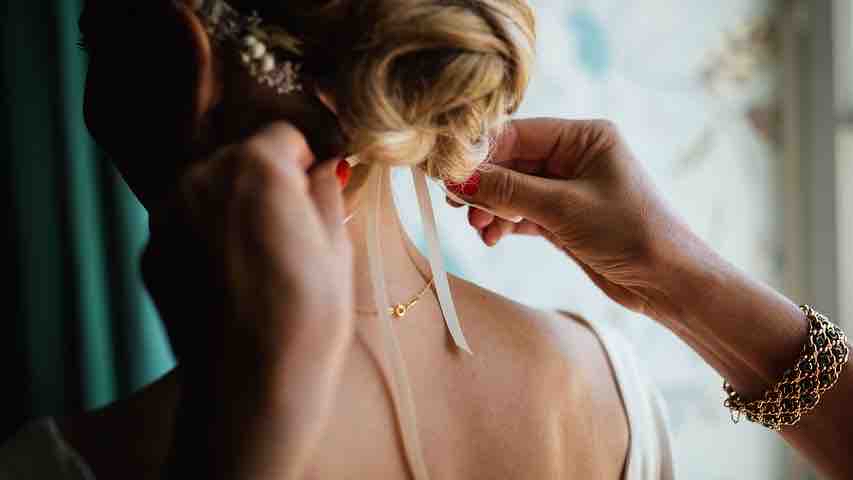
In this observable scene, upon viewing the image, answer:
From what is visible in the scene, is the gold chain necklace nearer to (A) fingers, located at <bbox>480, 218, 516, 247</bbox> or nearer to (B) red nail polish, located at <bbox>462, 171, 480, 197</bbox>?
(B) red nail polish, located at <bbox>462, 171, 480, 197</bbox>

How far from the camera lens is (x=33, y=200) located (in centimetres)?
109

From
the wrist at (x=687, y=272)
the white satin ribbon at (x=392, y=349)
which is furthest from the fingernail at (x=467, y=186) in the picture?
the wrist at (x=687, y=272)

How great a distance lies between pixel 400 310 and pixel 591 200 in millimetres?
280

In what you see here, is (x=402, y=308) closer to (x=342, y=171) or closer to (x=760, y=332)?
(x=342, y=171)

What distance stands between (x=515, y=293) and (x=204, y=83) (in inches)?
42.1

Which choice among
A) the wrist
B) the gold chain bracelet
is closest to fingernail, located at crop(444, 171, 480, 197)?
the wrist

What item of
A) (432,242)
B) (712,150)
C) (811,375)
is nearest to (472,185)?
(432,242)

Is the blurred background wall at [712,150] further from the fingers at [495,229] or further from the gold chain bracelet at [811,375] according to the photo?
the gold chain bracelet at [811,375]

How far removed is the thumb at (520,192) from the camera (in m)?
0.82

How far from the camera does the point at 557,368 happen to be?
85 centimetres

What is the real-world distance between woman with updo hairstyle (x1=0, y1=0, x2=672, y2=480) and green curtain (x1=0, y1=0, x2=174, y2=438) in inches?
12.8

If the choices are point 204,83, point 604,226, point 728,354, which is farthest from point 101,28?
point 728,354

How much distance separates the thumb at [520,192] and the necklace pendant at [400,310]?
6.5 inches

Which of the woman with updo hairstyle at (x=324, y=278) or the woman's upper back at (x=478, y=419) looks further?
the woman's upper back at (x=478, y=419)
